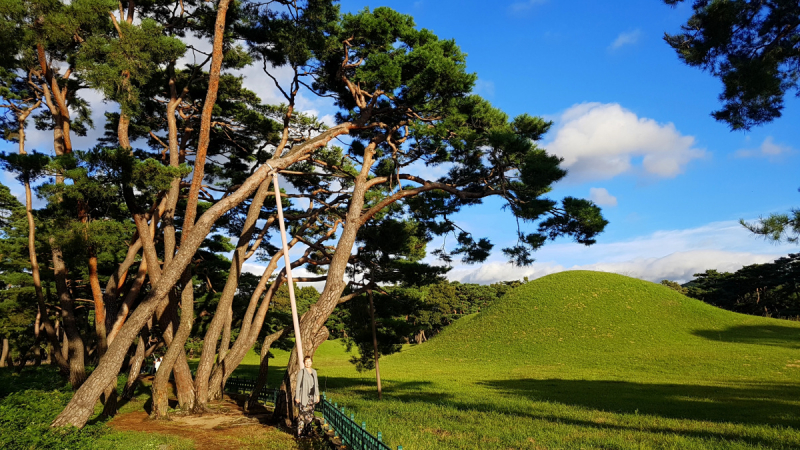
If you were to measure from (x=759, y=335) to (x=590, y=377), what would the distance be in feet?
76.4

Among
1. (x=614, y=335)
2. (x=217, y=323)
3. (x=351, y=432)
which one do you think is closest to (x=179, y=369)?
(x=217, y=323)

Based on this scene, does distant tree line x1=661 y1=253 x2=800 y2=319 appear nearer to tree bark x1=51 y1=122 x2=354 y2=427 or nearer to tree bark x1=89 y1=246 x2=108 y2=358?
tree bark x1=51 y1=122 x2=354 y2=427

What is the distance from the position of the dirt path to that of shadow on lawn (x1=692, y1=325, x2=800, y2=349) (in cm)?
4240

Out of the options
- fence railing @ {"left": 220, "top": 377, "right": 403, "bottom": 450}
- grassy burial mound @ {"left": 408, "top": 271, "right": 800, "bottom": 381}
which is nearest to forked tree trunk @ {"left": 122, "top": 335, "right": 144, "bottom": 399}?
fence railing @ {"left": 220, "top": 377, "right": 403, "bottom": 450}

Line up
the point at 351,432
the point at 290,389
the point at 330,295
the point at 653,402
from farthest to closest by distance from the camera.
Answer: the point at 653,402 → the point at 330,295 → the point at 290,389 → the point at 351,432

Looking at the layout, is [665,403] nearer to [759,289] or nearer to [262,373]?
[262,373]

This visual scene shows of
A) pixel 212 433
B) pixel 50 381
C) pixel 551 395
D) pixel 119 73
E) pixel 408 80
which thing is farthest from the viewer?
pixel 551 395

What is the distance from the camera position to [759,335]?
3997cm

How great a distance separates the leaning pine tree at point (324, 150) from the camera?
10.7m

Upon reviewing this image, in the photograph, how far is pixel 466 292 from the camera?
7312cm

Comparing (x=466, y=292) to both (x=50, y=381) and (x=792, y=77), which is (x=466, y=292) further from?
(x=792, y=77)

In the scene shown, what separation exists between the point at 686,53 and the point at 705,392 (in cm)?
1822

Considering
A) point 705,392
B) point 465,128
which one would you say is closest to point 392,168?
point 465,128

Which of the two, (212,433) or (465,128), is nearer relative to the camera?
(212,433)
